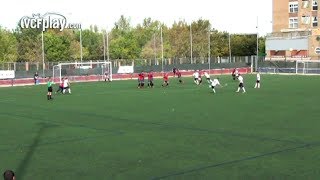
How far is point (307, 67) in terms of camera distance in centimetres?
7862

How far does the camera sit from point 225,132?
67.6 feet

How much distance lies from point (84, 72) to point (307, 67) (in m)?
34.3

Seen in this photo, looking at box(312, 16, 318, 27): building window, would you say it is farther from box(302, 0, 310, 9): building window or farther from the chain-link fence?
the chain-link fence

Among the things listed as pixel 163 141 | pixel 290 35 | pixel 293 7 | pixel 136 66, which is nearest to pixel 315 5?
pixel 293 7

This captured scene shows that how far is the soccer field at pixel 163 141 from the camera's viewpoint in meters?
14.1

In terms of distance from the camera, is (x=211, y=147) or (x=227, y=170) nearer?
(x=227, y=170)

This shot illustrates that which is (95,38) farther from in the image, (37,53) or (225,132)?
(225,132)

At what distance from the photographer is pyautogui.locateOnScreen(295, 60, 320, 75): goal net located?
254 feet

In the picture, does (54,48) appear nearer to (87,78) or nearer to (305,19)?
(87,78)

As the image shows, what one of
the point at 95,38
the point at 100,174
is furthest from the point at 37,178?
the point at 95,38

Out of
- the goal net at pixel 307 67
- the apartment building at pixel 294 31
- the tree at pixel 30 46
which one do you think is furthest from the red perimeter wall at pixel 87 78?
the tree at pixel 30 46

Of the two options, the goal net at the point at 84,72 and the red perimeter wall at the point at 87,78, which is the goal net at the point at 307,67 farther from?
the goal net at the point at 84,72

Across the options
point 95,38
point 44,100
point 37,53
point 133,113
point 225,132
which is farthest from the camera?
point 95,38

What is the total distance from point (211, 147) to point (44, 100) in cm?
2265
